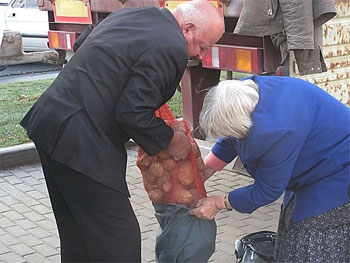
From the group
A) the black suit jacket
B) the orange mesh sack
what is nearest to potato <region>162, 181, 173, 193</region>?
A: the orange mesh sack

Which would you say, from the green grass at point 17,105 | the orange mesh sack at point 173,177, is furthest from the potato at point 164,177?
the green grass at point 17,105

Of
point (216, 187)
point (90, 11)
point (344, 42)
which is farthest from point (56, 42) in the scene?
point (344, 42)

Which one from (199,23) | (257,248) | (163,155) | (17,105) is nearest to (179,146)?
(163,155)

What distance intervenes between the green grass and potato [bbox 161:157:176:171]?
377cm

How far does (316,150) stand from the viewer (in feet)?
8.37

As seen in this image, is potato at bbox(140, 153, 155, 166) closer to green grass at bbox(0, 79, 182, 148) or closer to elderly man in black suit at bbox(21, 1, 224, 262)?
elderly man in black suit at bbox(21, 1, 224, 262)

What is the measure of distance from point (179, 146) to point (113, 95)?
41cm

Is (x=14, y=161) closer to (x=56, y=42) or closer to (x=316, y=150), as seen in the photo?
(x=56, y=42)

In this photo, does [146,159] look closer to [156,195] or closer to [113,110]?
[156,195]

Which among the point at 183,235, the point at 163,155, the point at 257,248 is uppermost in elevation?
the point at 163,155

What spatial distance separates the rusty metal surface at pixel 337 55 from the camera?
15.0 feet

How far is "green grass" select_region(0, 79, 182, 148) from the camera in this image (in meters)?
6.65

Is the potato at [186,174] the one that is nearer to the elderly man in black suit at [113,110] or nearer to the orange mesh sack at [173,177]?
the orange mesh sack at [173,177]

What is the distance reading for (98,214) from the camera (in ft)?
8.86
